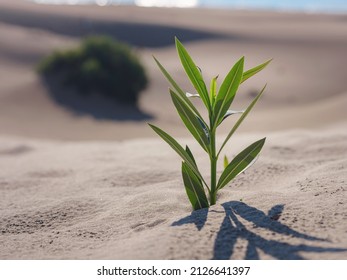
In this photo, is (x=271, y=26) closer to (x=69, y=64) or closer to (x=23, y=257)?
(x=69, y=64)

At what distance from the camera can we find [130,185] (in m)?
4.28

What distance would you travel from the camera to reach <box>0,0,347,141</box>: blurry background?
11.9 meters

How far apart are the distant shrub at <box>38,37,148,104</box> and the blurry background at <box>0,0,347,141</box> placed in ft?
1.00

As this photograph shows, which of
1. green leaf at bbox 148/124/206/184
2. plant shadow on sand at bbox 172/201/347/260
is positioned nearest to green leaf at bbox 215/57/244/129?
green leaf at bbox 148/124/206/184

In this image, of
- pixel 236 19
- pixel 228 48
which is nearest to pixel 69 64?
pixel 228 48

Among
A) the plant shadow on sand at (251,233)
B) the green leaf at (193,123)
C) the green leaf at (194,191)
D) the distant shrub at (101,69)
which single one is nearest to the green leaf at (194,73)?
the green leaf at (193,123)

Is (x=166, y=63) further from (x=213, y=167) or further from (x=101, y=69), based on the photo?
(x=213, y=167)

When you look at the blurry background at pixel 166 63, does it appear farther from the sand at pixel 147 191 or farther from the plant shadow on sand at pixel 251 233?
the plant shadow on sand at pixel 251 233

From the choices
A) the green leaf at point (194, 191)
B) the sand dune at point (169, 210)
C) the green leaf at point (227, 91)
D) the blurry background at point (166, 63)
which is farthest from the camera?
the blurry background at point (166, 63)

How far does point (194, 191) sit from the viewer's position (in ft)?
10.2

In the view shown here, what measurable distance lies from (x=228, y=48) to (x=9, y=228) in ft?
84.8

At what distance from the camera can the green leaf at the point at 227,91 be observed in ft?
9.66

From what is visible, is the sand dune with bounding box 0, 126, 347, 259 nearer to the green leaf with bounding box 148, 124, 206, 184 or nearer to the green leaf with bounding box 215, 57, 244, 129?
→ the green leaf with bounding box 148, 124, 206, 184

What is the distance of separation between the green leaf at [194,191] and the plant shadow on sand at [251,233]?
12cm
